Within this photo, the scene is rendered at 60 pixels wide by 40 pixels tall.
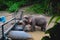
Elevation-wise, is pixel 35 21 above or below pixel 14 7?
above

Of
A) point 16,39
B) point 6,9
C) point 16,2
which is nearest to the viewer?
point 16,39

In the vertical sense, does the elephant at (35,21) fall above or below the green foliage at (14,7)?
above

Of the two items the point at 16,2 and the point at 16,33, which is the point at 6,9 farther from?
the point at 16,33

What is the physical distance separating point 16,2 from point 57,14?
11067 millimetres

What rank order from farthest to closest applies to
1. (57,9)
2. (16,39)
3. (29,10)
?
(29,10), (16,39), (57,9)

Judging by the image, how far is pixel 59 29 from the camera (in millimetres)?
799

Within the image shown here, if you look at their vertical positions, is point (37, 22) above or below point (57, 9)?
below

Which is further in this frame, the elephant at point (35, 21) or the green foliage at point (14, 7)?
the green foliage at point (14, 7)

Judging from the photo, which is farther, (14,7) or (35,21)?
(14,7)

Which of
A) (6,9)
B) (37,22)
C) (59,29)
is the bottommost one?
(6,9)

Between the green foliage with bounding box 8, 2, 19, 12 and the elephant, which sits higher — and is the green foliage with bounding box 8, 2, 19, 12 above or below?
below

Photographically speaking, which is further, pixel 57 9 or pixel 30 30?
pixel 30 30

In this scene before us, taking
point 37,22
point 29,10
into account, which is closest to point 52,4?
point 37,22

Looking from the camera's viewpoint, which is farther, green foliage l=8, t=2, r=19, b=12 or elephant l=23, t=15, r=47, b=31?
green foliage l=8, t=2, r=19, b=12
